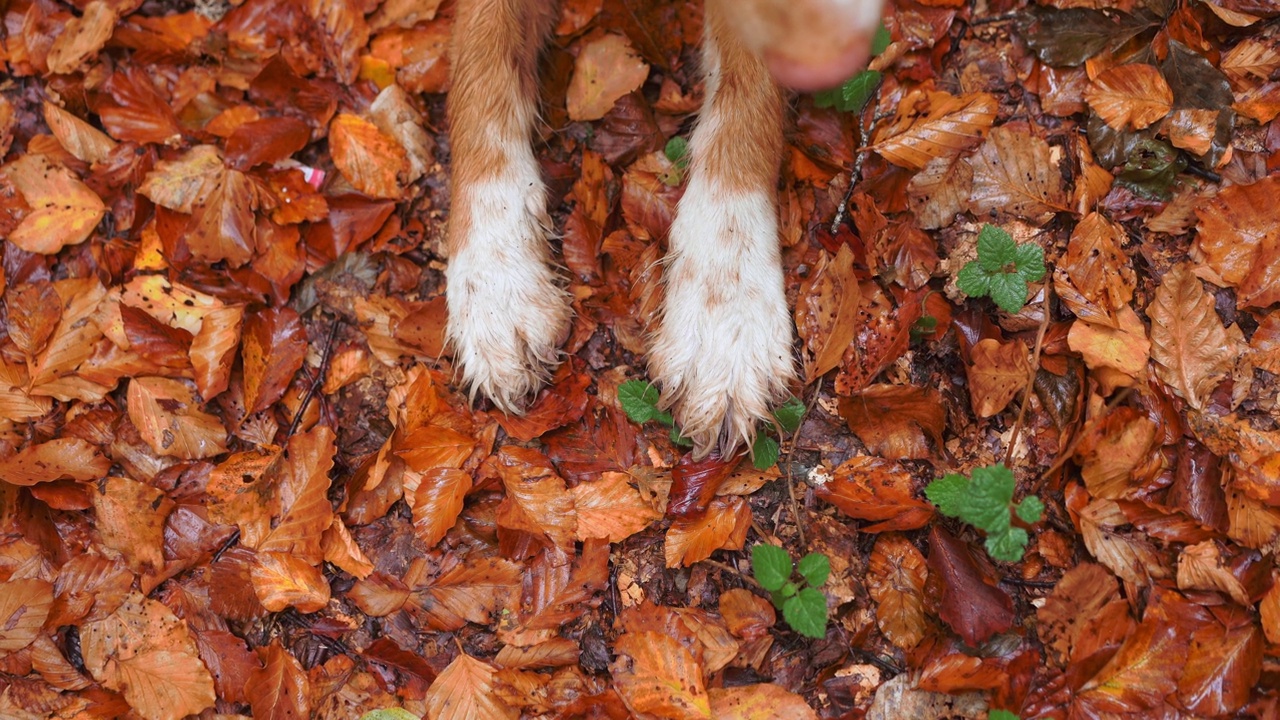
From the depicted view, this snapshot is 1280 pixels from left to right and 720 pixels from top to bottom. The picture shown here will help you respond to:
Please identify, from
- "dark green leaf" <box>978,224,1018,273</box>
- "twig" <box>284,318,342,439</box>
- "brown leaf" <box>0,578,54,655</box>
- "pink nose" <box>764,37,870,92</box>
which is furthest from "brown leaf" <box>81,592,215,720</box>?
"dark green leaf" <box>978,224,1018,273</box>

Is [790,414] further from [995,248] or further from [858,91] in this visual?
[858,91]

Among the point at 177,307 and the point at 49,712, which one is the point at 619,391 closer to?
the point at 177,307

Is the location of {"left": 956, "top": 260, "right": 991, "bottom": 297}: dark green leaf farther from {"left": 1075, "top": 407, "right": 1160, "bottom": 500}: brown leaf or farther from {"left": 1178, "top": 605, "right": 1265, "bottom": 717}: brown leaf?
{"left": 1178, "top": 605, "right": 1265, "bottom": 717}: brown leaf

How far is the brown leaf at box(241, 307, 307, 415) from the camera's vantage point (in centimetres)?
221

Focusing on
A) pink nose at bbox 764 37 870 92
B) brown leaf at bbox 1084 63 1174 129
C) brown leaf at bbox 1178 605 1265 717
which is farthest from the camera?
brown leaf at bbox 1084 63 1174 129

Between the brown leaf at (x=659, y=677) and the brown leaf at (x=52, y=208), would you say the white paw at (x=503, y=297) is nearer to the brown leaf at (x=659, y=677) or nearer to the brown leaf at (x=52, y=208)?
the brown leaf at (x=659, y=677)

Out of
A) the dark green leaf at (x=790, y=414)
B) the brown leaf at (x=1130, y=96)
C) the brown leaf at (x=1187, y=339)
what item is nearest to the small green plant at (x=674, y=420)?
the dark green leaf at (x=790, y=414)

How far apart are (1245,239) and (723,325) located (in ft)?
4.08

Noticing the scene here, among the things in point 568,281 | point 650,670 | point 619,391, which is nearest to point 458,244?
point 568,281

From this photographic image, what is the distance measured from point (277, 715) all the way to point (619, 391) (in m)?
1.13

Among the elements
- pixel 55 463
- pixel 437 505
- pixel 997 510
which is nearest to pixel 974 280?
pixel 997 510

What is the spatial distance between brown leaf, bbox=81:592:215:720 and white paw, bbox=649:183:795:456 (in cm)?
135

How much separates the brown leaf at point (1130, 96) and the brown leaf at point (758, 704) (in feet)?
5.38

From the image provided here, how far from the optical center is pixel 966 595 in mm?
1719
